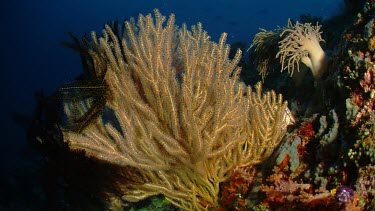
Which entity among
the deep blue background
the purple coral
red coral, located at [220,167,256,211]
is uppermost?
the deep blue background

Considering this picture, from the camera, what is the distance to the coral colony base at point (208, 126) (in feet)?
12.2

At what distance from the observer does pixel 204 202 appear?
467 cm

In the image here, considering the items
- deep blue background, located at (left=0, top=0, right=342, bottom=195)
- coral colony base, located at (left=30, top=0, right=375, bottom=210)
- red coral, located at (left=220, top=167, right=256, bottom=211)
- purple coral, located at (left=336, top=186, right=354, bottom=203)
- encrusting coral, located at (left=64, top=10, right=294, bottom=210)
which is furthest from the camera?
deep blue background, located at (left=0, top=0, right=342, bottom=195)

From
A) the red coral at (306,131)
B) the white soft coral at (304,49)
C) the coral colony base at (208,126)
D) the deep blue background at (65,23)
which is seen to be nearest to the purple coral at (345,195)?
the coral colony base at (208,126)

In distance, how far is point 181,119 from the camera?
13.1ft

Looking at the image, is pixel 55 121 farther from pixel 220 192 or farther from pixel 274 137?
pixel 274 137

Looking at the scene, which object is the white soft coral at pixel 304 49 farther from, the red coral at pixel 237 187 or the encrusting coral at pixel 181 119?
the red coral at pixel 237 187

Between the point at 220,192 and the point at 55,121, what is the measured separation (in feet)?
9.06

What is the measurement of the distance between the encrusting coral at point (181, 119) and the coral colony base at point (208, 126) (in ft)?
0.05

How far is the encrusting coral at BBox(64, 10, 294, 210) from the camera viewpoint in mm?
3992

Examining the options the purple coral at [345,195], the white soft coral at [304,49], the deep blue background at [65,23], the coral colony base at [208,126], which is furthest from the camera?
the deep blue background at [65,23]

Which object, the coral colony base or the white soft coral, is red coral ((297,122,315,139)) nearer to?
the coral colony base

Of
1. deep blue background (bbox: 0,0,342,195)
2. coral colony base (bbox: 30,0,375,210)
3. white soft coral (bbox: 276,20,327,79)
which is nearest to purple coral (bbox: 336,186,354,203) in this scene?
coral colony base (bbox: 30,0,375,210)

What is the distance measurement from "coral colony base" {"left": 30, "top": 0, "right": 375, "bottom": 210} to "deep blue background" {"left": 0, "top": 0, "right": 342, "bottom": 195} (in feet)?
251
